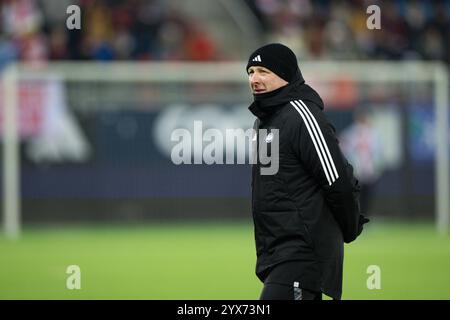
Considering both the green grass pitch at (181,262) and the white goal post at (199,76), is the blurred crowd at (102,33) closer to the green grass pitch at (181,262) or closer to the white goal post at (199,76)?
the white goal post at (199,76)

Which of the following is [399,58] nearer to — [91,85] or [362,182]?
[362,182]

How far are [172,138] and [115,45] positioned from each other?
186 inches

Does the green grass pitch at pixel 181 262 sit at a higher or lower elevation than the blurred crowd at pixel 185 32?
lower

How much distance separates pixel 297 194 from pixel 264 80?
0.81m

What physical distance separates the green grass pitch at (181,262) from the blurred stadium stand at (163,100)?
1.77 ft

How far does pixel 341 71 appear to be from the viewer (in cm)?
2227

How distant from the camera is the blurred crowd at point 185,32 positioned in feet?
76.8

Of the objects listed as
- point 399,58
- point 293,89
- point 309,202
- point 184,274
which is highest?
point 399,58

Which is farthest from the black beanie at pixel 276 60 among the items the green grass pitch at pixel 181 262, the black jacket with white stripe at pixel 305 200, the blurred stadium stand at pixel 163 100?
the blurred stadium stand at pixel 163 100

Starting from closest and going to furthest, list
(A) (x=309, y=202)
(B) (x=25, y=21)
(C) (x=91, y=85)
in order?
(A) (x=309, y=202) → (C) (x=91, y=85) → (B) (x=25, y=21)

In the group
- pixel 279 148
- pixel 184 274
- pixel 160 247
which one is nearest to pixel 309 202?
pixel 279 148

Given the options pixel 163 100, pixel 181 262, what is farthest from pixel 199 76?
pixel 181 262

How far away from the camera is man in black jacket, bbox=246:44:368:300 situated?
23.1 feet

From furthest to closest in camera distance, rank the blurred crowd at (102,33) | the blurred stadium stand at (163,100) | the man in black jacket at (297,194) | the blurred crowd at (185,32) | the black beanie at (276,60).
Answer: the blurred crowd at (185,32), the blurred crowd at (102,33), the blurred stadium stand at (163,100), the black beanie at (276,60), the man in black jacket at (297,194)
